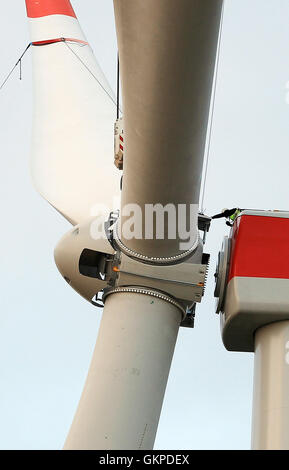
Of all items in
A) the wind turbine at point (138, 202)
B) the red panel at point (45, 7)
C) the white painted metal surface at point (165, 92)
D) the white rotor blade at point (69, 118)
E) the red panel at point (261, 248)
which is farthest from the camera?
the red panel at point (45, 7)

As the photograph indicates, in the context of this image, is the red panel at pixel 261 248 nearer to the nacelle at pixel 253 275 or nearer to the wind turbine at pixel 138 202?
the nacelle at pixel 253 275

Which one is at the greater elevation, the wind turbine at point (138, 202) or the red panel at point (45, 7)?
the red panel at point (45, 7)

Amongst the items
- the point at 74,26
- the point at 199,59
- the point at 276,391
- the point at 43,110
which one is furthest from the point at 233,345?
the point at 74,26

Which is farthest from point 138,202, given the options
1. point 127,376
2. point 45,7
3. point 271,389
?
point 45,7

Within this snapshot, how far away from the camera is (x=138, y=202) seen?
7.71 meters

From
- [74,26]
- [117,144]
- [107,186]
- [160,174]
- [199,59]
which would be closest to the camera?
[199,59]

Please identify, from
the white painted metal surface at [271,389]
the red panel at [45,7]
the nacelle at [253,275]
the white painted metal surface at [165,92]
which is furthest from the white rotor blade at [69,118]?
the white painted metal surface at [271,389]

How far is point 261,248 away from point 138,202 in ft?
5.34

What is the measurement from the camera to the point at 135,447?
7.62 meters

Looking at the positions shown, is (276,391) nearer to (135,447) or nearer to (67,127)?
(135,447)

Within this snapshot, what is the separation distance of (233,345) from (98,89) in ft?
16.5

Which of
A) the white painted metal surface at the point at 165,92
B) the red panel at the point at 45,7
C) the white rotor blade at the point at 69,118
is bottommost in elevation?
the white painted metal surface at the point at 165,92

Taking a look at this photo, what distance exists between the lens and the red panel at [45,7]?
42.3 feet

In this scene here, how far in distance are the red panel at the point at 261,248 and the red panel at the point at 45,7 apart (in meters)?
6.06
